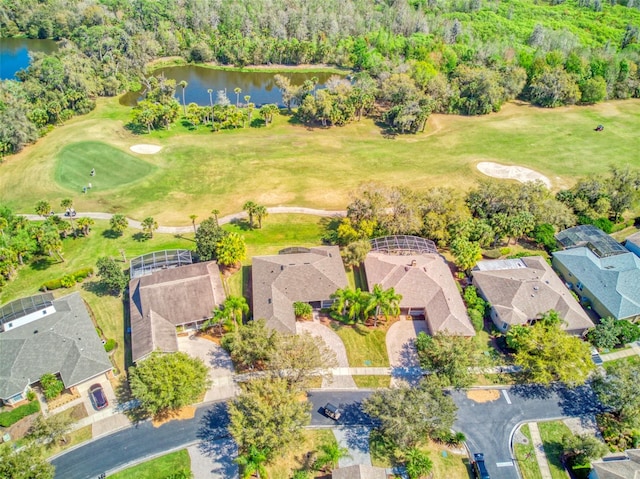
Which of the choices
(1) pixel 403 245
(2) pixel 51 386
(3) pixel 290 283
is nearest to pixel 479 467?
(3) pixel 290 283

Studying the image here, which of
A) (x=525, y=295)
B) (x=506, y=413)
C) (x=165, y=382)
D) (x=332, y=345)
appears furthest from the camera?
(x=525, y=295)

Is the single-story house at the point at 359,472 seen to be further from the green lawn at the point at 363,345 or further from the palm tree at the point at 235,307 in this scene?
the palm tree at the point at 235,307

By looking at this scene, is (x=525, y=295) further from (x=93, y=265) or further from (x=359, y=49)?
(x=359, y=49)

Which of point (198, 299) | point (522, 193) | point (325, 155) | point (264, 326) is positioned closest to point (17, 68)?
point (325, 155)

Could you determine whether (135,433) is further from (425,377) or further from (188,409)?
(425,377)

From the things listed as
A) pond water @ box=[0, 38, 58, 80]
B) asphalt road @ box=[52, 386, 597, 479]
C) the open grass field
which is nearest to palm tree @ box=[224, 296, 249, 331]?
asphalt road @ box=[52, 386, 597, 479]

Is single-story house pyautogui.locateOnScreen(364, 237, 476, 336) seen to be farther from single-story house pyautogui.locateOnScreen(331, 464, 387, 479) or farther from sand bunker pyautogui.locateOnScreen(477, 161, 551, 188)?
sand bunker pyautogui.locateOnScreen(477, 161, 551, 188)
